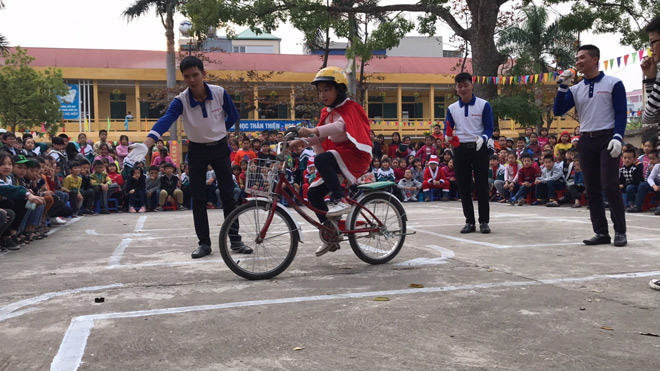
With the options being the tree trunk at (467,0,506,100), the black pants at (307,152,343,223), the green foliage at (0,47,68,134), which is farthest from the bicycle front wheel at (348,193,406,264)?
the green foliage at (0,47,68,134)

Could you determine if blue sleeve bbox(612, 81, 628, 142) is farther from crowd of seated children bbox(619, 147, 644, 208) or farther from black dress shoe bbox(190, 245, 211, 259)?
crowd of seated children bbox(619, 147, 644, 208)

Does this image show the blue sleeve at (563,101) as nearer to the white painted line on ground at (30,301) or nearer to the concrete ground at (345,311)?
the concrete ground at (345,311)

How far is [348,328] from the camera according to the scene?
11.0 feet

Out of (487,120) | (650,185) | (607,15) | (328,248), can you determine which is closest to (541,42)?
(607,15)

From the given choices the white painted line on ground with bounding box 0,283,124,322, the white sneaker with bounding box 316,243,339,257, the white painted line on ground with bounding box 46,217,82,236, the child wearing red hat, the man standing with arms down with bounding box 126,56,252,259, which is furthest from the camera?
the child wearing red hat

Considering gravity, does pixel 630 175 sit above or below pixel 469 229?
above

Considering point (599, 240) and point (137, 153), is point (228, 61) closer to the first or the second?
point (599, 240)

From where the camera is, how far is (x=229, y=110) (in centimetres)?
627

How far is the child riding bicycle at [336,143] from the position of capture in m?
5.18

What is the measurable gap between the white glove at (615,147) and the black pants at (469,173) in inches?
72.4

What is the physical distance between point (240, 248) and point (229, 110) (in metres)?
1.93

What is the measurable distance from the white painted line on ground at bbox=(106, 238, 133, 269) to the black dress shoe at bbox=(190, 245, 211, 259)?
0.73 metres

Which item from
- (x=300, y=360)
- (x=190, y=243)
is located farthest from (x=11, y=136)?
(x=300, y=360)

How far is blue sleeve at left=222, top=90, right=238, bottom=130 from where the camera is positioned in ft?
20.5
